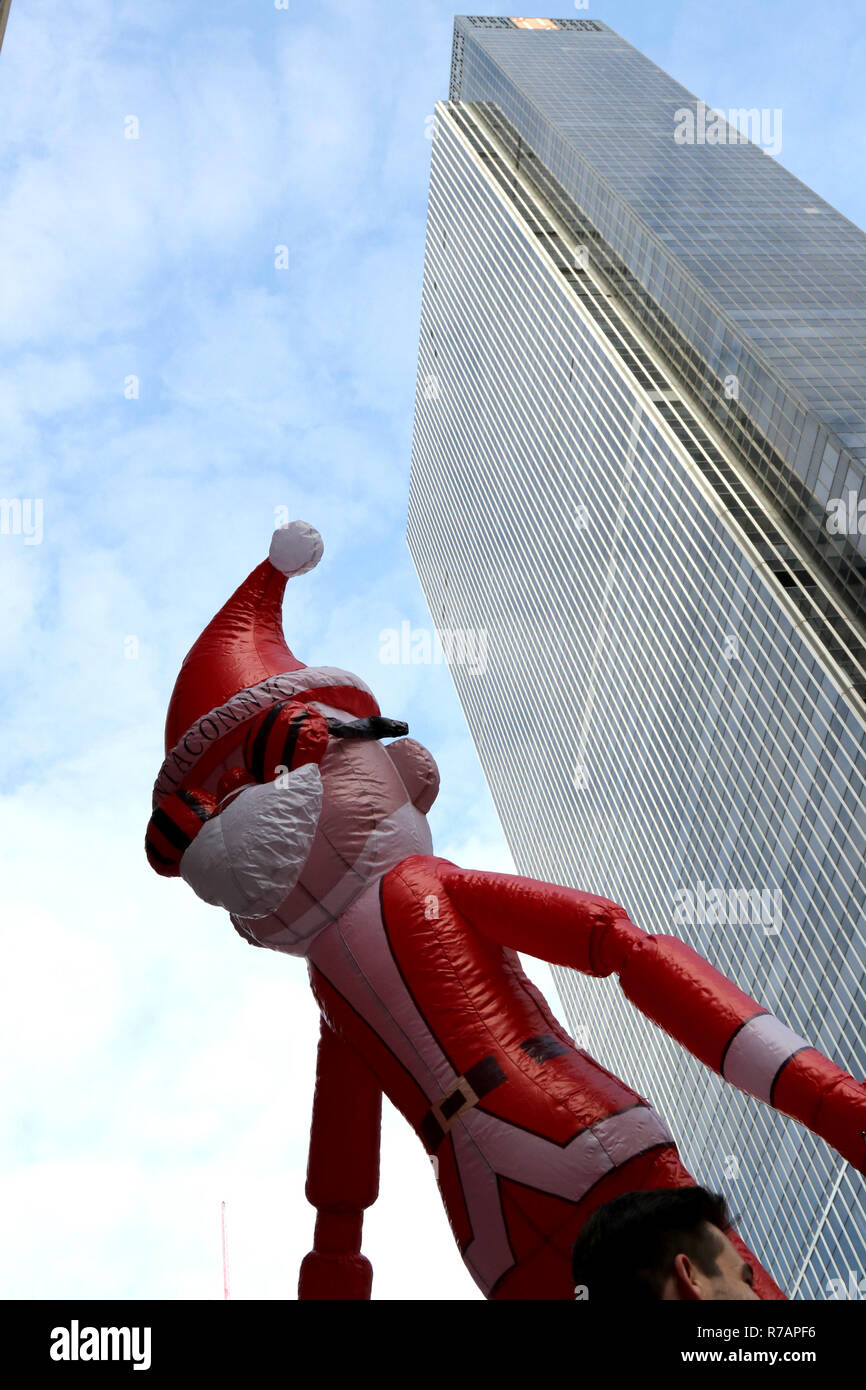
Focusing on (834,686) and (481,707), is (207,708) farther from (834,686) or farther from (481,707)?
(481,707)

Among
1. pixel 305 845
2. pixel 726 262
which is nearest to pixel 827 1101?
pixel 305 845

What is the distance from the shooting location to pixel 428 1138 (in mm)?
6402

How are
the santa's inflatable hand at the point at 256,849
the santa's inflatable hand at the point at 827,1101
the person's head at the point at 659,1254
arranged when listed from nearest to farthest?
1. the person's head at the point at 659,1254
2. the santa's inflatable hand at the point at 827,1101
3. the santa's inflatable hand at the point at 256,849

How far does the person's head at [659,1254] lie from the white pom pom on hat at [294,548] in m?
5.52

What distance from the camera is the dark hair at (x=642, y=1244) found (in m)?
3.42

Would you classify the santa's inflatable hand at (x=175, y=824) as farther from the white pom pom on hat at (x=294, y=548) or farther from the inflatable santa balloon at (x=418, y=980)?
the white pom pom on hat at (x=294, y=548)

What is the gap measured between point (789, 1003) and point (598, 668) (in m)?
20.3

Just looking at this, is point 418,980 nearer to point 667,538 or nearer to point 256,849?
point 256,849

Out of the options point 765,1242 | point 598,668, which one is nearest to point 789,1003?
point 765,1242

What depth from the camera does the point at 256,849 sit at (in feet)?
22.0

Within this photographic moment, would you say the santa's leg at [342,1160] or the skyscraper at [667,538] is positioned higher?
the skyscraper at [667,538]

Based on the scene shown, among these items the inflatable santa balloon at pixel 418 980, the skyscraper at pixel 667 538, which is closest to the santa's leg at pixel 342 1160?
the inflatable santa balloon at pixel 418 980

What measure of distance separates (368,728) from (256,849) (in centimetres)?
114

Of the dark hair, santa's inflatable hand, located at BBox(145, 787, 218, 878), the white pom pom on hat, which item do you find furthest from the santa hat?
the dark hair
